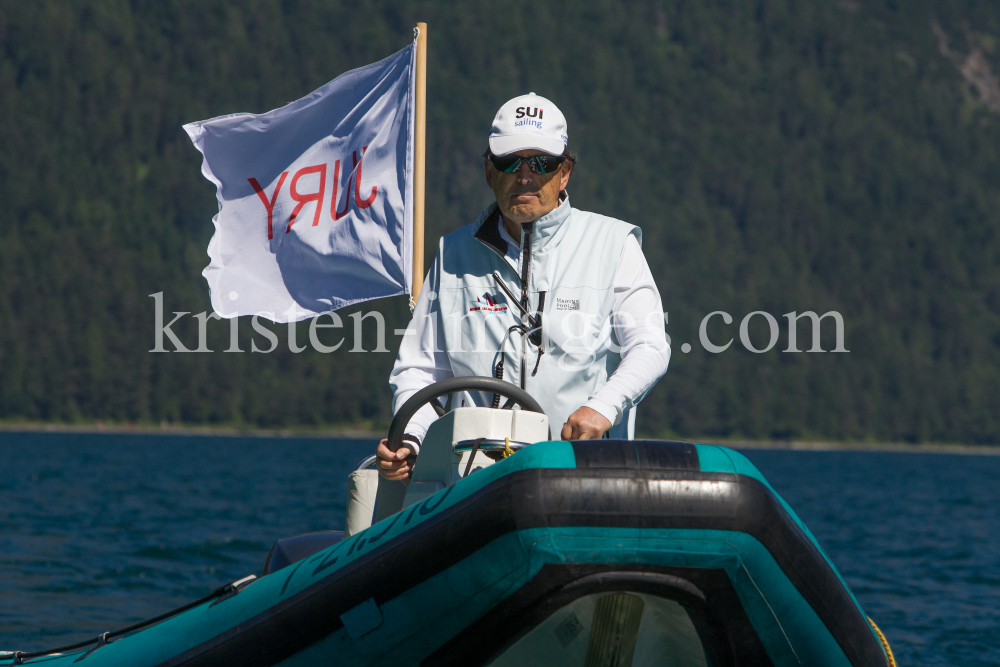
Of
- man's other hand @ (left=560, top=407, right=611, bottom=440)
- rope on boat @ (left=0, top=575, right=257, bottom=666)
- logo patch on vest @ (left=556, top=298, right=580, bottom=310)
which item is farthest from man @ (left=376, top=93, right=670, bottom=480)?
rope on boat @ (left=0, top=575, right=257, bottom=666)

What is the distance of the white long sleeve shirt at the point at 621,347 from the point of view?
3412 millimetres

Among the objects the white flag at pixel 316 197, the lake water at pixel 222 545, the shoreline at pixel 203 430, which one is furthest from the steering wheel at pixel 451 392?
the shoreline at pixel 203 430

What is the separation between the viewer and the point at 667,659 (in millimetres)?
3133

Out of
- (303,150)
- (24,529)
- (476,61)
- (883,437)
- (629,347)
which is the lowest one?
(883,437)

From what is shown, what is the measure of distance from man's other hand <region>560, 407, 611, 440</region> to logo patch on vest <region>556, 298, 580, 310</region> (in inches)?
17.7

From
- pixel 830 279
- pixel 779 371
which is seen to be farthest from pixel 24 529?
pixel 830 279

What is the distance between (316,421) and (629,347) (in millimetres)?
92185

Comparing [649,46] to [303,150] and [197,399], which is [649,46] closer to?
[197,399]

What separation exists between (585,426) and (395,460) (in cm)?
64

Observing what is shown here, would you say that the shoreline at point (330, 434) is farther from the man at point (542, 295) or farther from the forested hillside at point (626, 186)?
the man at point (542, 295)

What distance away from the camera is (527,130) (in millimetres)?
3506

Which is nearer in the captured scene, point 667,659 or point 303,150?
point 667,659

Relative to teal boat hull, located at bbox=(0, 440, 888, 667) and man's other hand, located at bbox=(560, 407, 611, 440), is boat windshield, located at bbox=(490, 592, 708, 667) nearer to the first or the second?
teal boat hull, located at bbox=(0, 440, 888, 667)

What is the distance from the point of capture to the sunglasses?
140 inches
